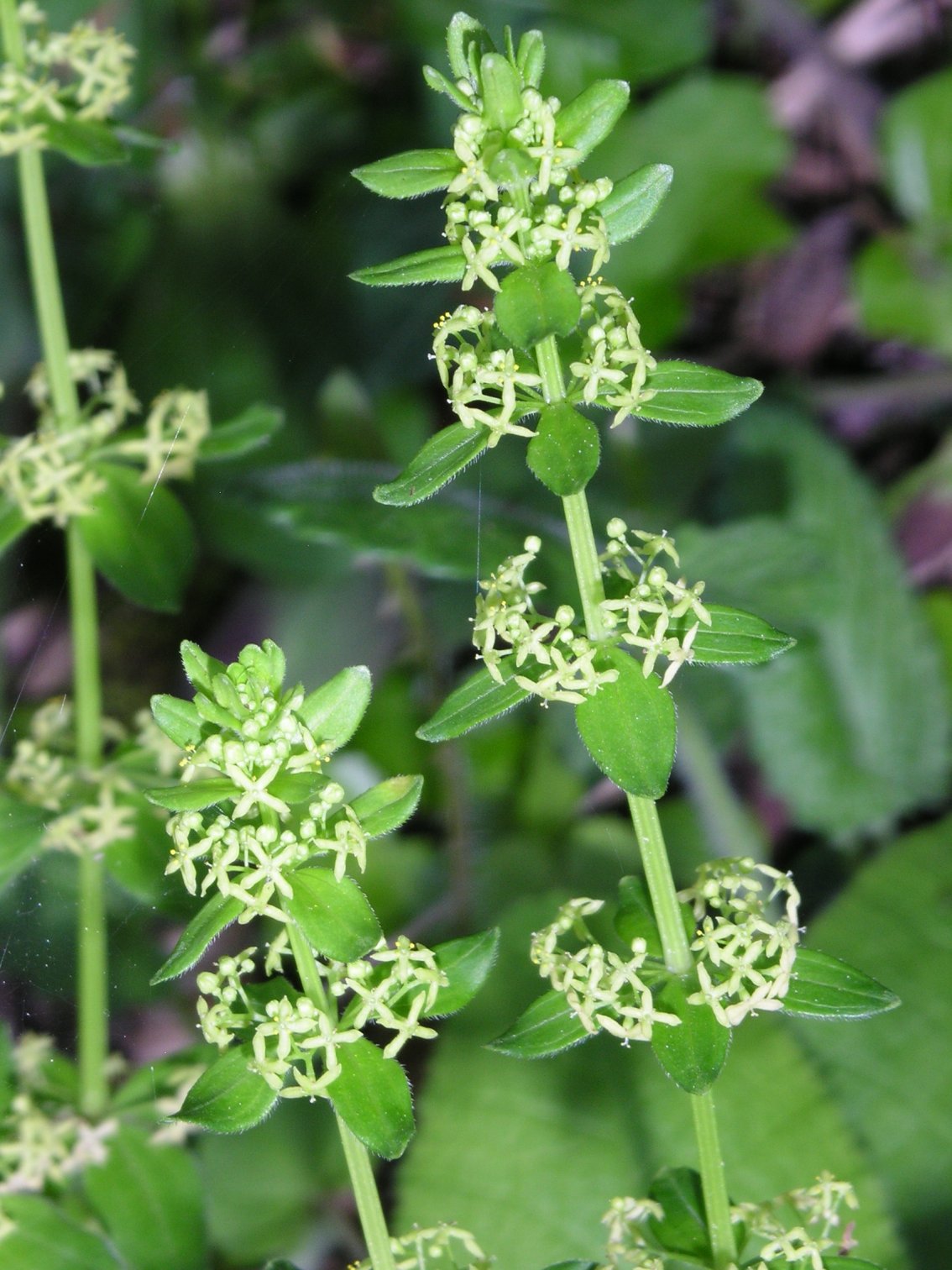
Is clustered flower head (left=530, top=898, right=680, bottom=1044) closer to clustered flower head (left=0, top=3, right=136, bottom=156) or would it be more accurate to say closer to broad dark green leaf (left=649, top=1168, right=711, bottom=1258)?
broad dark green leaf (left=649, top=1168, right=711, bottom=1258)

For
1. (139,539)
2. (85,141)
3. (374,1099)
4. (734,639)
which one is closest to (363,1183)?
(374,1099)

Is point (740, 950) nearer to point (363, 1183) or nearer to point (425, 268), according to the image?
point (363, 1183)

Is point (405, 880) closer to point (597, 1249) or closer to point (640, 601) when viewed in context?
point (597, 1249)

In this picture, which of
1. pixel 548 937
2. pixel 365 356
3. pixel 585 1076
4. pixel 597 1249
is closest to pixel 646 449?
pixel 365 356

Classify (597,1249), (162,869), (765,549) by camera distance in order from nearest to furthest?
1. (162,869)
2. (597,1249)
3. (765,549)

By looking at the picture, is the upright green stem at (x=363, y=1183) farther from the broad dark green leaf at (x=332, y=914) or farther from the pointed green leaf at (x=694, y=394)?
the pointed green leaf at (x=694, y=394)

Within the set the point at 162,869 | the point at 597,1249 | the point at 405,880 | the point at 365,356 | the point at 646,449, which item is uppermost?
the point at 365,356

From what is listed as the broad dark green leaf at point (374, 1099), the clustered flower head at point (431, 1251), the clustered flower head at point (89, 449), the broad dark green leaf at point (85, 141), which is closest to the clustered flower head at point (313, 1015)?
the broad dark green leaf at point (374, 1099)
